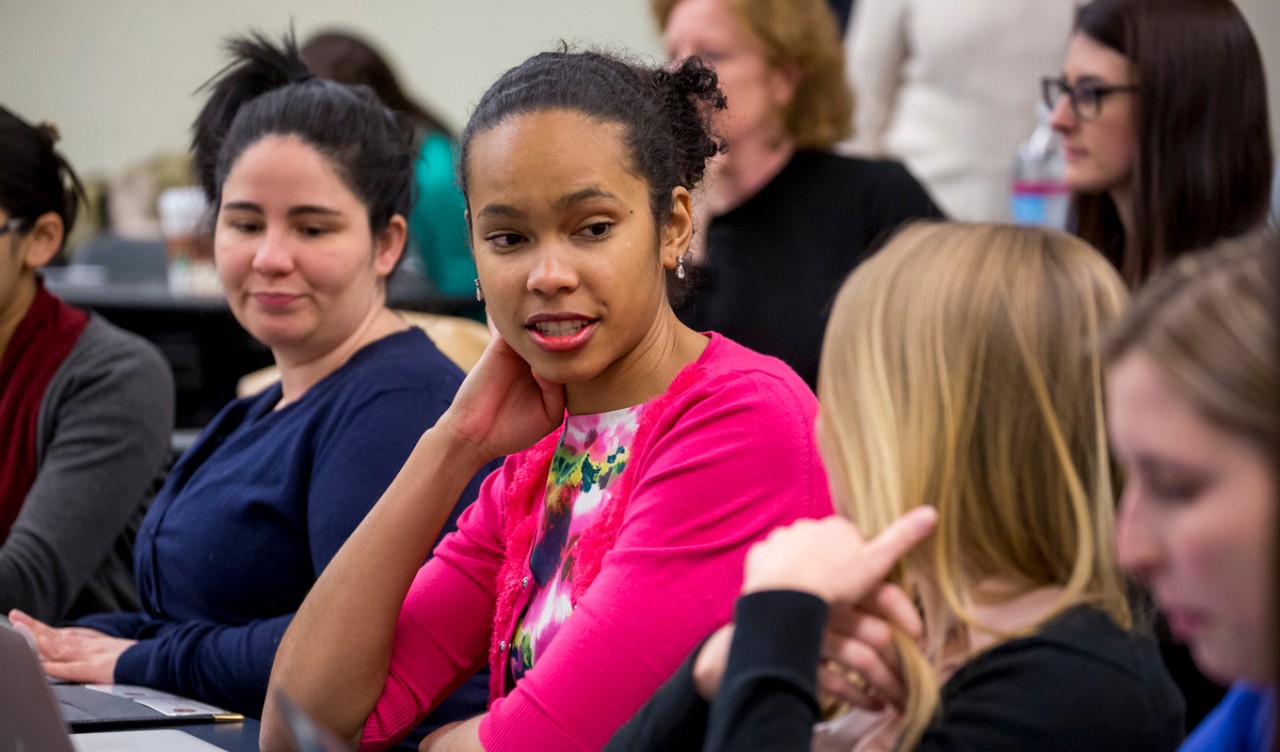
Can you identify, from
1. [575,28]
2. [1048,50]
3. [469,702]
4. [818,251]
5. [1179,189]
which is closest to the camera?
[469,702]

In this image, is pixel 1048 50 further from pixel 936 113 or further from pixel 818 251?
pixel 818 251

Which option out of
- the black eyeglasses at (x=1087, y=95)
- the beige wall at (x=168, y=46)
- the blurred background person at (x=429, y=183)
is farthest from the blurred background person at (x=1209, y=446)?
the beige wall at (x=168, y=46)

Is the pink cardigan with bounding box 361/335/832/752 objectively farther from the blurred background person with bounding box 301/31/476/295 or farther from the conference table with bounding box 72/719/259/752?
the blurred background person with bounding box 301/31/476/295

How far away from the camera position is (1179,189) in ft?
7.01

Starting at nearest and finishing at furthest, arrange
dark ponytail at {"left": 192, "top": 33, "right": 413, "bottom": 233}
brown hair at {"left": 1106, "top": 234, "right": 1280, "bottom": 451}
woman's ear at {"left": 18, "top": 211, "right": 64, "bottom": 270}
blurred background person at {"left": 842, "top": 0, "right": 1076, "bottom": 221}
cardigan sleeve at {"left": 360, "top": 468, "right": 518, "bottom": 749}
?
1. brown hair at {"left": 1106, "top": 234, "right": 1280, "bottom": 451}
2. cardigan sleeve at {"left": 360, "top": 468, "right": 518, "bottom": 749}
3. dark ponytail at {"left": 192, "top": 33, "right": 413, "bottom": 233}
4. woman's ear at {"left": 18, "top": 211, "right": 64, "bottom": 270}
5. blurred background person at {"left": 842, "top": 0, "right": 1076, "bottom": 221}

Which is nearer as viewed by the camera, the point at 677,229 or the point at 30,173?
the point at 677,229

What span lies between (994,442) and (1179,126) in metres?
1.40

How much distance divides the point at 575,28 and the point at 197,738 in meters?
5.67

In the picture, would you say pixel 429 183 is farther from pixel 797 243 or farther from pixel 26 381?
pixel 26 381

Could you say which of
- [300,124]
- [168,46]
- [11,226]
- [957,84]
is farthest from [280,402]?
[168,46]

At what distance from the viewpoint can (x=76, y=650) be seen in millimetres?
1795

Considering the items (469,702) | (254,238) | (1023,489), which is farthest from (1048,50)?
(1023,489)

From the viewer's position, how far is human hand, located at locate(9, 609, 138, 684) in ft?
5.74

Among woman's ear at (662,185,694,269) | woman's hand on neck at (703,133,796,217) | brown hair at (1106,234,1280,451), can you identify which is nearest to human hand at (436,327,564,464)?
woman's ear at (662,185,694,269)
